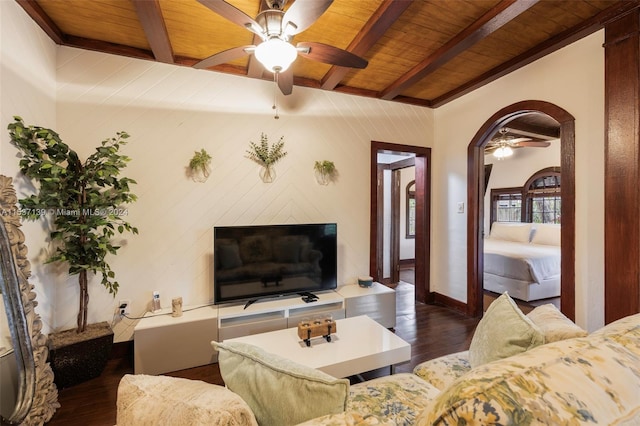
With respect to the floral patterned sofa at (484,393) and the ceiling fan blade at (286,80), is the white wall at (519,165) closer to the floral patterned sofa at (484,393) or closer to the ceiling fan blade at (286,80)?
the ceiling fan blade at (286,80)

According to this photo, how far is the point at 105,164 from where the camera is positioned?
2137 millimetres

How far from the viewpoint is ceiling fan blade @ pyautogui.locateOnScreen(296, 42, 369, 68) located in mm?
1868

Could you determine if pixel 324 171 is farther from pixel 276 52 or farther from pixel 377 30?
pixel 276 52

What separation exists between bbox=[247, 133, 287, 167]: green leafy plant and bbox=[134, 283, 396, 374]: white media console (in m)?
1.46

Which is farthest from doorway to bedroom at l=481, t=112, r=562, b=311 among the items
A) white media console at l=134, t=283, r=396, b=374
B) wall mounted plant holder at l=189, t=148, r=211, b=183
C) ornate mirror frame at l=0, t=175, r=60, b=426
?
ornate mirror frame at l=0, t=175, r=60, b=426

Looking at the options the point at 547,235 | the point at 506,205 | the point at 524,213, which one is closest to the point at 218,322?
the point at 547,235

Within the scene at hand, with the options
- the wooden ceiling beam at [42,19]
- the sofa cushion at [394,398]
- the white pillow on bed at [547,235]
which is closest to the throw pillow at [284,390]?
the sofa cushion at [394,398]

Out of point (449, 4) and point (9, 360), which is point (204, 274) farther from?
point (449, 4)

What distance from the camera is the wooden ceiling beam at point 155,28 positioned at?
186 cm

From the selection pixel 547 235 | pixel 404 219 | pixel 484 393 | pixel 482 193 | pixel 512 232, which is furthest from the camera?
pixel 404 219

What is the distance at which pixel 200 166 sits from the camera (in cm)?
272

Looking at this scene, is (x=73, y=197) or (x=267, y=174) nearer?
(x=73, y=197)

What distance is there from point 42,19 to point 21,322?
2174 millimetres

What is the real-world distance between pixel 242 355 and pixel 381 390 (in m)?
0.81
